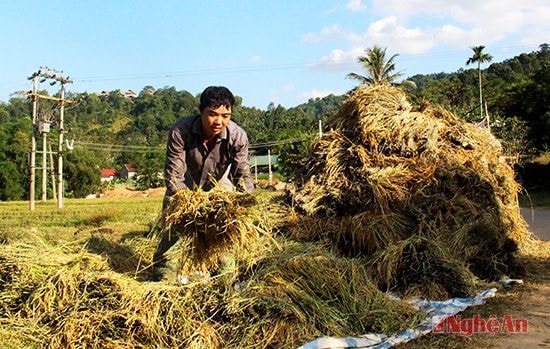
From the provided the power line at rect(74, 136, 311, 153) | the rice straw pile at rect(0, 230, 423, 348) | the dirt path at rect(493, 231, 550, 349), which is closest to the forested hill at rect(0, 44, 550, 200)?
the power line at rect(74, 136, 311, 153)

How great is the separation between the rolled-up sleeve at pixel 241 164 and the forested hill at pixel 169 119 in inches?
108

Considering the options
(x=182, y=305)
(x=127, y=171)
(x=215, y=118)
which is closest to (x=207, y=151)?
(x=215, y=118)

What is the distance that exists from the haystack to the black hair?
1818 mm

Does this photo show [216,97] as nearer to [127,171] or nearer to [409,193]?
[409,193]

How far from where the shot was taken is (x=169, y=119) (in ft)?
329

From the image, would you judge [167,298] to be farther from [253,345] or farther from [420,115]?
[420,115]

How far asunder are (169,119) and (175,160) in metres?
98.7

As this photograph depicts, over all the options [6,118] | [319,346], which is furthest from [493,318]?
[6,118]

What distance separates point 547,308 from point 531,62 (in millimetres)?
71623

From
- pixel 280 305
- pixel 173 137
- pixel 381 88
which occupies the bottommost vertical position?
pixel 280 305

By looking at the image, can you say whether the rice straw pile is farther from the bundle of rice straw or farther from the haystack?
the haystack

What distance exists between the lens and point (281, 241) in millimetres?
4738

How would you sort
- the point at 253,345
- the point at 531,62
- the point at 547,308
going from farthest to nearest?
Result: the point at 531,62, the point at 547,308, the point at 253,345

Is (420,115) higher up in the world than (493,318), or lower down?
higher up
